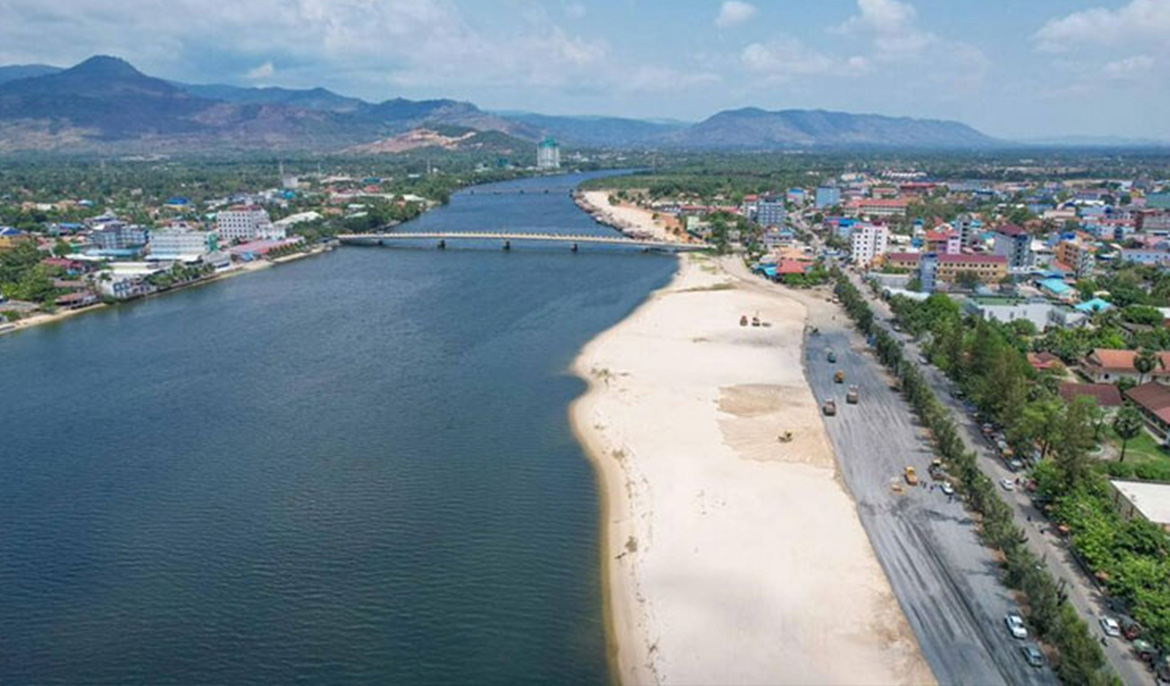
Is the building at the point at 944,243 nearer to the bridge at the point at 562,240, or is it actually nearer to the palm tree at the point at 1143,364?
the bridge at the point at 562,240

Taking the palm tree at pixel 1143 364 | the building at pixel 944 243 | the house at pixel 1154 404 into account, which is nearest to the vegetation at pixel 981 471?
the house at pixel 1154 404

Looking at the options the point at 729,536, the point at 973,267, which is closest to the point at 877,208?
the point at 973,267

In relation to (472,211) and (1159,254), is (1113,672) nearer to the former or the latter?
(1159,254)

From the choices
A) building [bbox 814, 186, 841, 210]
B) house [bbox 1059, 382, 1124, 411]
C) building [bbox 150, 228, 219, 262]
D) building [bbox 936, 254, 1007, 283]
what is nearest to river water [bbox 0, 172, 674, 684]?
house [bbox 1059, 382, 1124, 411]

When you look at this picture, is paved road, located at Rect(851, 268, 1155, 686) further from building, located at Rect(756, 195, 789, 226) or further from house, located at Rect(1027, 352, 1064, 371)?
building, located at Rect(756, 195, 789, 226)

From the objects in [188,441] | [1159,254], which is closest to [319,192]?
[188,441]

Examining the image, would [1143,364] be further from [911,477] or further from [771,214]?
[771,214]

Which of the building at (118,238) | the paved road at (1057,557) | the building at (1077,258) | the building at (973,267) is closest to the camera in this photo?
the paved road at (1057,557)
